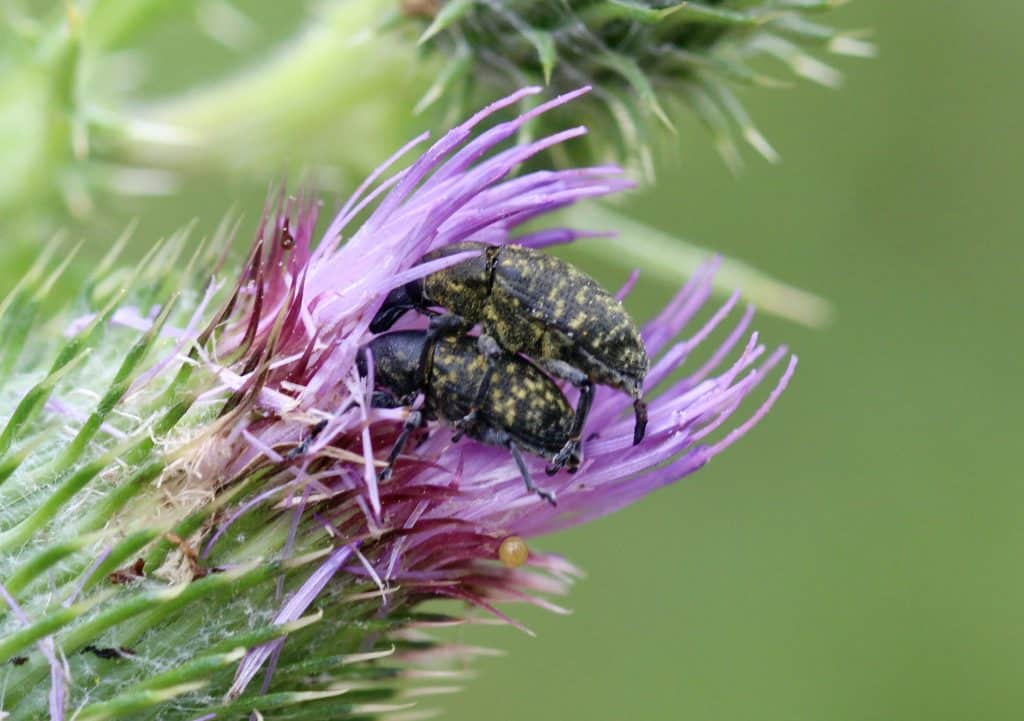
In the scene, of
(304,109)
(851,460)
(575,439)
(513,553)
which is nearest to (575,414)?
(575,439)

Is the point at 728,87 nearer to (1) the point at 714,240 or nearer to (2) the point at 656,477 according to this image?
(2) the point at 656,477

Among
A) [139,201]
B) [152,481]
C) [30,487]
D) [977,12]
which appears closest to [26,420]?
[30,487]

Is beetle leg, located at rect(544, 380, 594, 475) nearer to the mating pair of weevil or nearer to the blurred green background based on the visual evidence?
the mating pair of weevil

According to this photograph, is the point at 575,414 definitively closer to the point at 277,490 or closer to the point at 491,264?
the point at 491,264

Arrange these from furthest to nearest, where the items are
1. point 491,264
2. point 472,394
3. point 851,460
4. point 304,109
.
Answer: point 851,460 → point 304,109 → point 491,264 → point 472,394

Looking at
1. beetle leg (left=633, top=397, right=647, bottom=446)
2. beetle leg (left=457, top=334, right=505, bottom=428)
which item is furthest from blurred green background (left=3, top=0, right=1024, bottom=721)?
beetle leg (left=457, top=334, right=505, bottom=428)

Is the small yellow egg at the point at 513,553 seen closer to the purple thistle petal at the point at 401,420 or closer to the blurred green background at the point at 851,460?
the purple thistle petal at the point at 401,420

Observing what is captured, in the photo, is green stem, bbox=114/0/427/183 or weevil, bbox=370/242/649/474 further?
green stem, bbox=114/0/427/183
